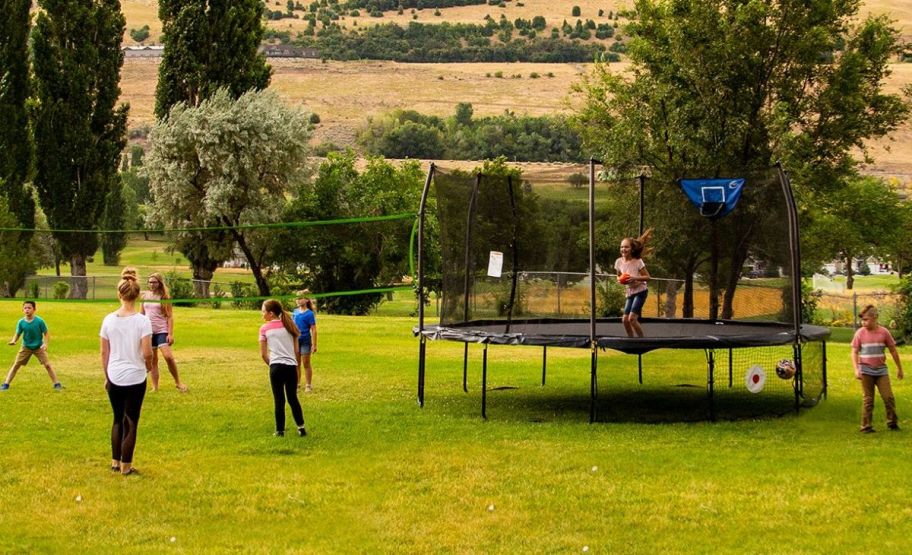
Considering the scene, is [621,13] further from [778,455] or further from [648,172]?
[778,455]

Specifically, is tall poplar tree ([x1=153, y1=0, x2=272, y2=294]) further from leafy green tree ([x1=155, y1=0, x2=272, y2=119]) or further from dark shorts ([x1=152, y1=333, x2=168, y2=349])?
dark shorts ([x1=152, y1=333, x2=168, y2=349])

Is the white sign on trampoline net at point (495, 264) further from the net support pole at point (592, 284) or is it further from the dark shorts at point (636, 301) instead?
the net support pole at point (592, 284)

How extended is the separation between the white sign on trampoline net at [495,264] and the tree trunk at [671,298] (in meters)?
4.20

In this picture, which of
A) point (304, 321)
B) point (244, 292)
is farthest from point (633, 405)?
point (244, 292)

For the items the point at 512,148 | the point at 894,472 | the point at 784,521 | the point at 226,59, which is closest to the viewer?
the point at 784,521

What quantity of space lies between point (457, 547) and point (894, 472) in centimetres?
501

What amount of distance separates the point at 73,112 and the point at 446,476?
46.2 meters

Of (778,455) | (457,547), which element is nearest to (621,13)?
(778,455)

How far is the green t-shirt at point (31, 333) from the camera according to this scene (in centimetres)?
1788

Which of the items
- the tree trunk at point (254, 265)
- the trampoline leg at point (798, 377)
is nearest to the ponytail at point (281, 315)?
the trampoline leg at point (798, 377)

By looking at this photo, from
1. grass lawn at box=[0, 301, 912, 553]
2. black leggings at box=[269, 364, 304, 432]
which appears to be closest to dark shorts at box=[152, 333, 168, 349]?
grass lawn at box=[0, 301, 912, 553]

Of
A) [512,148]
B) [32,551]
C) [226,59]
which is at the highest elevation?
[512,148]

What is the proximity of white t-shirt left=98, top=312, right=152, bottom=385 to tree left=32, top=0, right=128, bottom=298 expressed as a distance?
4370 centimetres

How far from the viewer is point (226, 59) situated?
184 feet
